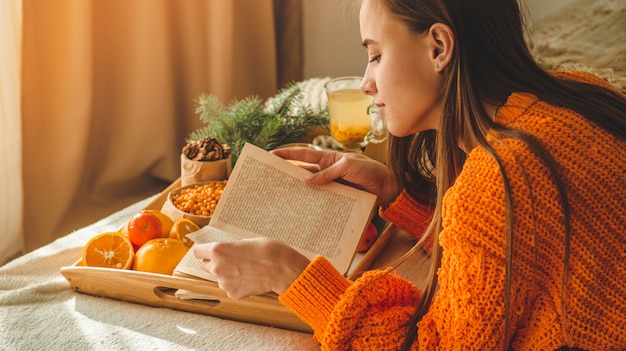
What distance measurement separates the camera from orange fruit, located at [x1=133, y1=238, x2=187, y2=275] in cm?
99

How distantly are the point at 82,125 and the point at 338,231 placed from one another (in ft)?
3.87

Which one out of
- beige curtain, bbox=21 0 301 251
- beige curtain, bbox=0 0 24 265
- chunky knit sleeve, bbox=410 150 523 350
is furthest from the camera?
beige curtain, bbox=21 0 301 251

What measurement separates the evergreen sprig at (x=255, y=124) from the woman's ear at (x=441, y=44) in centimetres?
59

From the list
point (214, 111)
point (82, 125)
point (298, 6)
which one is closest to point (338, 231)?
point (214, 111)

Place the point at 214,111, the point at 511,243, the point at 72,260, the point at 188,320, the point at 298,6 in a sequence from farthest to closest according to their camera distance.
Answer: the point at 298,6 → the point at 214,111 → the point at 72,260 → the point at 188,320 → the point at 511,243

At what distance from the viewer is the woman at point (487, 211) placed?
0.73m

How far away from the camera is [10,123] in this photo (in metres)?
1.69

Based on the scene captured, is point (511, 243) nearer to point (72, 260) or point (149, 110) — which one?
point (72, 260)

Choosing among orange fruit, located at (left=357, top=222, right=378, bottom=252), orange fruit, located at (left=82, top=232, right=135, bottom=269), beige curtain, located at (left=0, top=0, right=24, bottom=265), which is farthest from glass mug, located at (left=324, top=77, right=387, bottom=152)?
beige curtain, located at (left=0, top=0, right=24, bottom=265)

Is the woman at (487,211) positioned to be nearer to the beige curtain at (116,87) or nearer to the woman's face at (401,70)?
the woman's face at (401,70)

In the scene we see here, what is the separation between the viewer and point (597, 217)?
75 centimetres

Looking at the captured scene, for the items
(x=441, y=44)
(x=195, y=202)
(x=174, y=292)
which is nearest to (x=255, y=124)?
(x=195, y=202)

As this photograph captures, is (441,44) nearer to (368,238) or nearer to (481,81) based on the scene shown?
(481,81)

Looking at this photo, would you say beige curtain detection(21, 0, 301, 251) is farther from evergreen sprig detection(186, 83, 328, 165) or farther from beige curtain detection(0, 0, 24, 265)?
evergreen sprig detection(186, 83, 328, 165)
